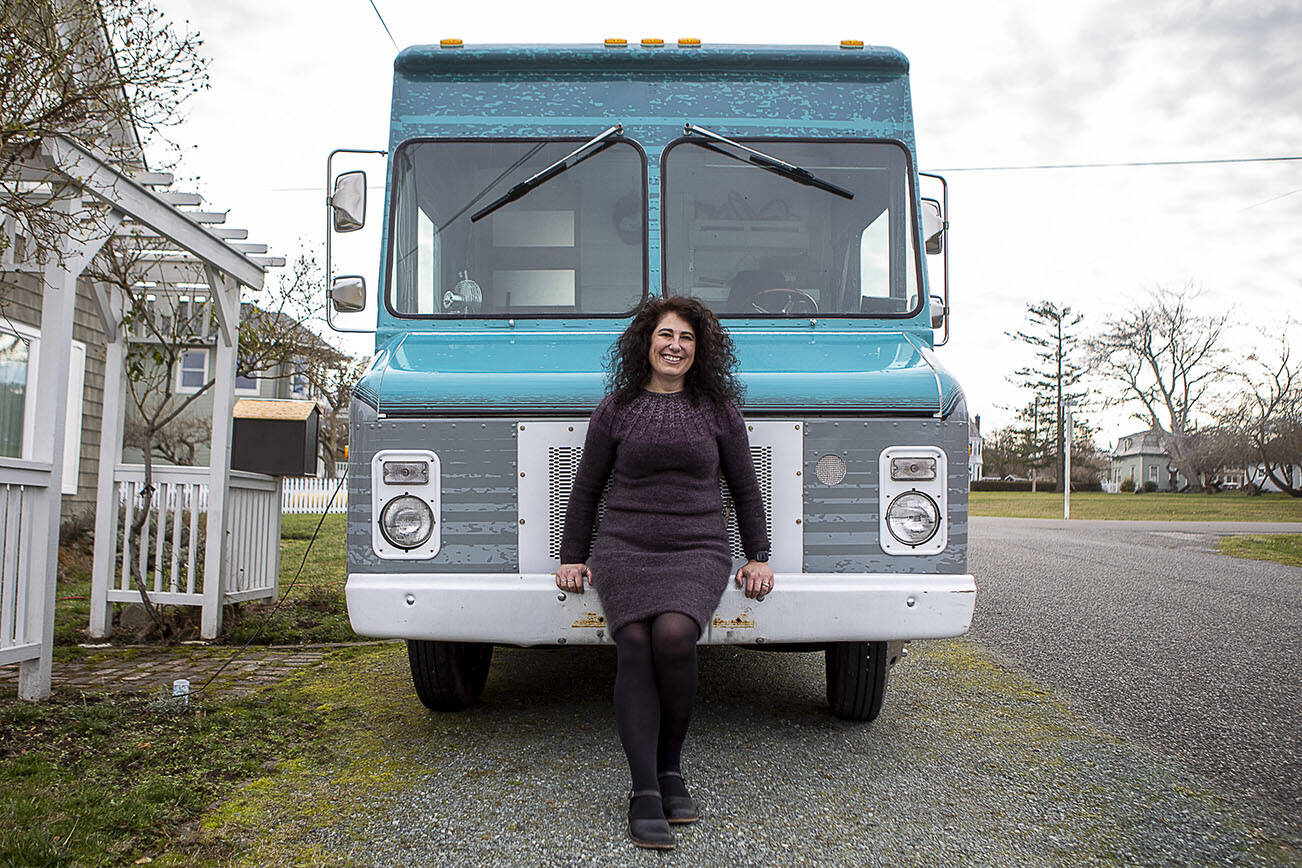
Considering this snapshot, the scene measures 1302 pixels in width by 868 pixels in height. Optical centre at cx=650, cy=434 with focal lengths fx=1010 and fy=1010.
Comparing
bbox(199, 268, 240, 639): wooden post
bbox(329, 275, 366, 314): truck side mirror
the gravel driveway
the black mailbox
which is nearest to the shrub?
the black mailbox

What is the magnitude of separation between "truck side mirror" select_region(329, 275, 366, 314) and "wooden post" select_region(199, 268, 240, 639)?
216cm

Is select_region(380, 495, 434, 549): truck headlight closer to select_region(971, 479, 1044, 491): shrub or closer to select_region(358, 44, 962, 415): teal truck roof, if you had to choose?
select_region(358, 44, 962, 415): teal truck roof

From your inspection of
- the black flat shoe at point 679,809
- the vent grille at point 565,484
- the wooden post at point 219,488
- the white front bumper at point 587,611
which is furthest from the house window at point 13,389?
the black flat shoe at point 679,809

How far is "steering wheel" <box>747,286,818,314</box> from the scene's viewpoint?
4.39 m

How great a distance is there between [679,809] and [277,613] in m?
5.05

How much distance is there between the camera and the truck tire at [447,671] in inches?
165

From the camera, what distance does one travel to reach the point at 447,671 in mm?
4258

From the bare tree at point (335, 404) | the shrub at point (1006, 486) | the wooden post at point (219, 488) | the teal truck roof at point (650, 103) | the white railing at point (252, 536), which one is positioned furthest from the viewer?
the shrub at point (1006, 486)

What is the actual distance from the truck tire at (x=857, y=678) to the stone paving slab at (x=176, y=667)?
284 cm

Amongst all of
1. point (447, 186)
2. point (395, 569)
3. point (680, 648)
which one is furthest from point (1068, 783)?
point (447, 186)

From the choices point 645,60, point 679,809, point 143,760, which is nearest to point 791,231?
point 645,60

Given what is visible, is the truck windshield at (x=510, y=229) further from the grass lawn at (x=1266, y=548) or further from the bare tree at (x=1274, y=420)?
the bare tree at (x=1274, y=420)

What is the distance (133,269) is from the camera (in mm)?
6723

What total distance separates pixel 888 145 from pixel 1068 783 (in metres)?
2.72
